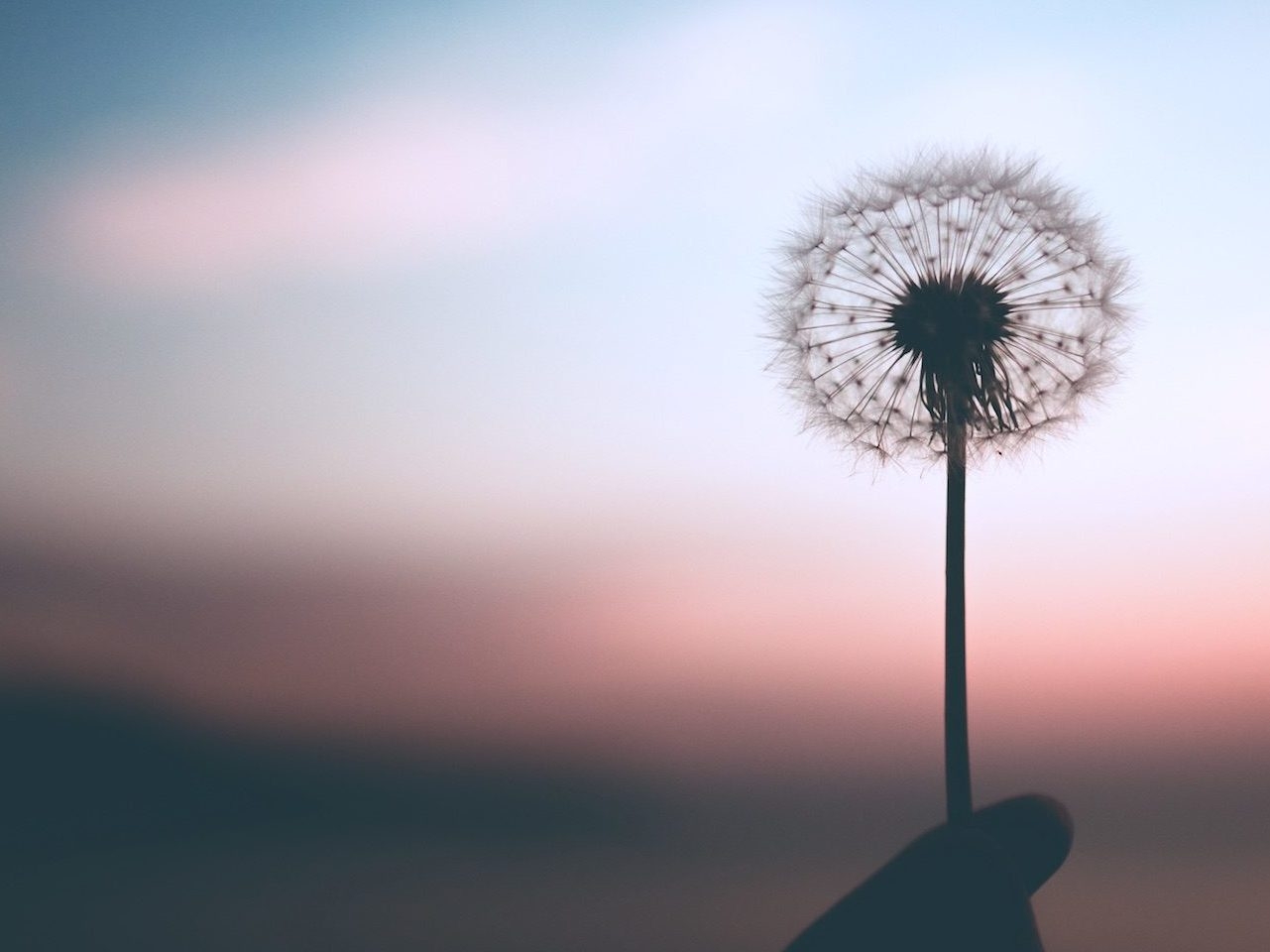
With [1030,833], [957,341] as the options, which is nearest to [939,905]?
[1030,833]

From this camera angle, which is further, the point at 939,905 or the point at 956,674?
the point at 956,674

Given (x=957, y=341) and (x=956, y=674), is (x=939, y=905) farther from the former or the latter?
(x=957, y=341)

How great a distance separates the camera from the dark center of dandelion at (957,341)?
317 inches

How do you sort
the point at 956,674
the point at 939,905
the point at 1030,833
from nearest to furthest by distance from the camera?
the point at 939,905 → the point at 956,674 → the point at 1030,833

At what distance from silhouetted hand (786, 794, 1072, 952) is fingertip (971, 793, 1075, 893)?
30cm

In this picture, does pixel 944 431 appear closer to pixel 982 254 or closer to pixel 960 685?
pixel 982 254

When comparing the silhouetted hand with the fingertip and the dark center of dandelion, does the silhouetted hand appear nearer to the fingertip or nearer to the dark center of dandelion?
the fingertip

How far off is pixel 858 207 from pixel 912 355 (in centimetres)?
138

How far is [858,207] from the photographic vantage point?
9023 millimetres

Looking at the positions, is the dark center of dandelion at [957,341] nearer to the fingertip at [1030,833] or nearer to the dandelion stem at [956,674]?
the dandelion stem at [956,674]

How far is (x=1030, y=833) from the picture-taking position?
25.4 feet

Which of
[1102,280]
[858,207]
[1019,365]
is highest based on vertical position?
[858,207]

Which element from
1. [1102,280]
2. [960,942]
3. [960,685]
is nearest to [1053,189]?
[1102,280]

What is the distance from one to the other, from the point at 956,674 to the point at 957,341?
7.42 feet
